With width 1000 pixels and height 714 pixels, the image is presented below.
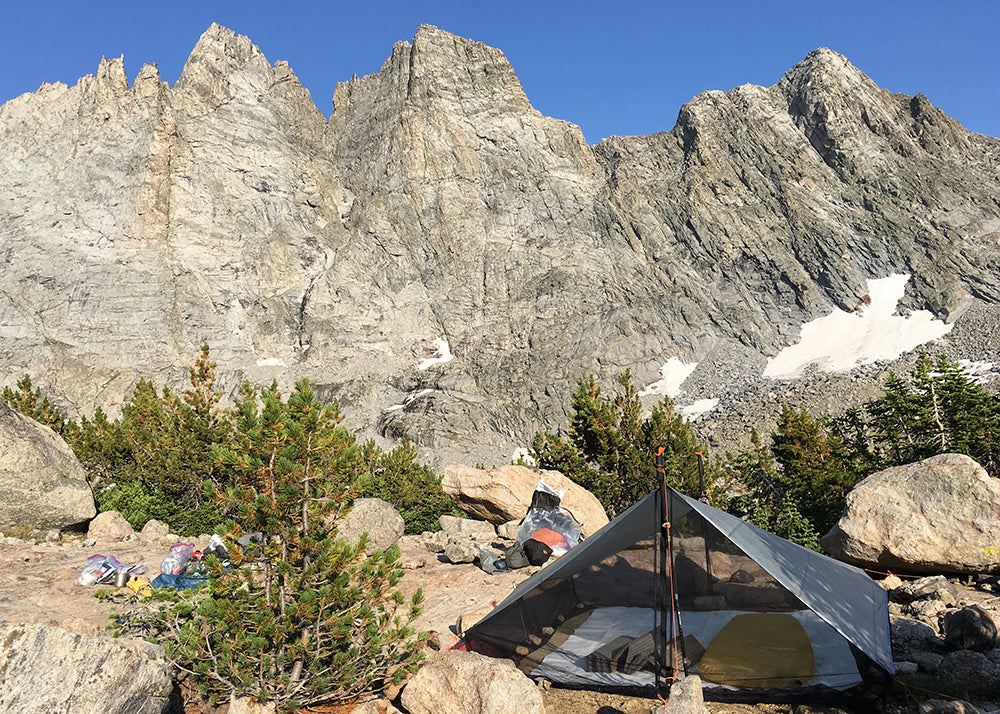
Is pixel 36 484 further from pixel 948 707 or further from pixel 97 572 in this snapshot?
pixel 948 707

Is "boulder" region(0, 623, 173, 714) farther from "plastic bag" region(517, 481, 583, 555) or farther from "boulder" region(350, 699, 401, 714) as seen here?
"plastic bag" region(517, 481, 583, 555)

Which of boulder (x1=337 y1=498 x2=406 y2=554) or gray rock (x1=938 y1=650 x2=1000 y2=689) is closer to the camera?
gray rock (x1=938 y1=650 x2=1000 y2=689)

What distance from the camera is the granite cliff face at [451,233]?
72312mm

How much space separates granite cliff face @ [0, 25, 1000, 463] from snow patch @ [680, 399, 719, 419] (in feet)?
12.4

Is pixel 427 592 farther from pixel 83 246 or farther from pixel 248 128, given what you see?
pixel 248 128

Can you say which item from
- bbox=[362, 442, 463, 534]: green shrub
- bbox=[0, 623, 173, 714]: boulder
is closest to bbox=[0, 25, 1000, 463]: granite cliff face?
bbox=[362, 442, 463, 534]: green shrub

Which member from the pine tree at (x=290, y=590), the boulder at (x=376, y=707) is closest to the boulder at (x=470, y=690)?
the boulder at (x=376, y=707)

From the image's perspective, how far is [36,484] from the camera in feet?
50.9

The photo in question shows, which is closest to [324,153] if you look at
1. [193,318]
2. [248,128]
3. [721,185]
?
[248,128]

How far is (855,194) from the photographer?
8319cm

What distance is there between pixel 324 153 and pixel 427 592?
99.5m

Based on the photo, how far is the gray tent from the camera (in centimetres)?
691

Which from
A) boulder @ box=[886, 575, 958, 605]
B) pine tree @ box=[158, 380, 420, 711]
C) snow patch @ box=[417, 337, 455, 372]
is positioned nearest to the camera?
pine tree @ box=[158, 380, 420, 711]

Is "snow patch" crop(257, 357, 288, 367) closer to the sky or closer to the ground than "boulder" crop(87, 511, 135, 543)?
closer to the sky
